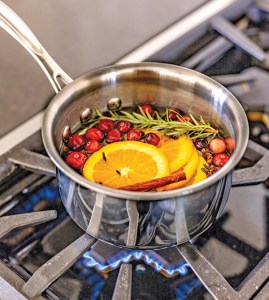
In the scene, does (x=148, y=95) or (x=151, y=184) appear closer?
(x=151, y=184)

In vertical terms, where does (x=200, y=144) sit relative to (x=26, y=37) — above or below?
below

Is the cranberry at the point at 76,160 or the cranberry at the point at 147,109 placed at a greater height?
the cranberry at the point at 76,160

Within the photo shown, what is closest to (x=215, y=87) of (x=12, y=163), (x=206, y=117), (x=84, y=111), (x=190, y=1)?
(x=206, y=117)

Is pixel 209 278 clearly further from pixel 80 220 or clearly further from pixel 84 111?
pixel 84 111

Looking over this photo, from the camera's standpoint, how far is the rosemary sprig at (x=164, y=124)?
0.79 m

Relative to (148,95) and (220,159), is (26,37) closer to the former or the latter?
(148,95)

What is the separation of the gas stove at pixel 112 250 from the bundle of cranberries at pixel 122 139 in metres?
0.06

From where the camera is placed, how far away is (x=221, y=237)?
77cm

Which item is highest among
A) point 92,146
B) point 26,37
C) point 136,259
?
point 26,37

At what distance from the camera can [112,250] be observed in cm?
75

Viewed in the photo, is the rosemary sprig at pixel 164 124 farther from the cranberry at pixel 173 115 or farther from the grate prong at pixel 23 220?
the grate prong at pixel 23 220

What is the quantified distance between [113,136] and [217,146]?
0.45 ft

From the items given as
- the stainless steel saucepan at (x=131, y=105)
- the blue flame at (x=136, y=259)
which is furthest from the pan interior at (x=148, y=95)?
the blue flame at (x=136, y=259)

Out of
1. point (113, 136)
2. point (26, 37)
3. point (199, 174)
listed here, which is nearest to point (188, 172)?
point (199, 174)
